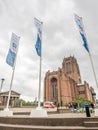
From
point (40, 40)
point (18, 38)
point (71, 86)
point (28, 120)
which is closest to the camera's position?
point (28, 120)

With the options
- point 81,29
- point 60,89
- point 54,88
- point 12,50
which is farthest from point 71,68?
point 12,50

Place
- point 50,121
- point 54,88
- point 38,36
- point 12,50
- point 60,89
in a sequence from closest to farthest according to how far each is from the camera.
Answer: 1. point 50,121
2. point 38,36
3. point 12,50
4. point 60,89
5. point 54,88

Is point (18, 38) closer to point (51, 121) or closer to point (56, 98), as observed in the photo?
point (51, 121)

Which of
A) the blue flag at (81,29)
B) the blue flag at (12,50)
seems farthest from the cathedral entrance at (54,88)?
the blue flag at (81,29)

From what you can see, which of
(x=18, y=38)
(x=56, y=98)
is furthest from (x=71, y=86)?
(x=18, y=38)

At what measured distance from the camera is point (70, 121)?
6867mm

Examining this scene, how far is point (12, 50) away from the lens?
13.4 metres

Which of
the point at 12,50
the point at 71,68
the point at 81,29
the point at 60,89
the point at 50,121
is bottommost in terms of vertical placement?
the point at 50,121

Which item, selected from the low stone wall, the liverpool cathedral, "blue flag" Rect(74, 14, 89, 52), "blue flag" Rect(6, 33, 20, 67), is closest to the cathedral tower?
the liverpool cathedral

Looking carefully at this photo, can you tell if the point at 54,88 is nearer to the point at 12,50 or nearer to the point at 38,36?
the point at 12,50

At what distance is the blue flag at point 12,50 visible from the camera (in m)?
12.8

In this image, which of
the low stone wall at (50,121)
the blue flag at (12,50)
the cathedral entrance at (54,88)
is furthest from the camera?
the cathedral entrance at (54,88)

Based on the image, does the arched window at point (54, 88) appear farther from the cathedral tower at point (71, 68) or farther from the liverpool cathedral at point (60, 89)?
the cathedral tower at point (71, 68)

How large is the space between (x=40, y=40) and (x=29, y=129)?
7.63m
